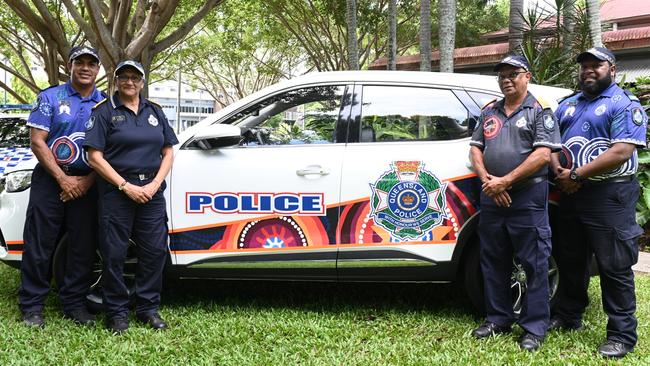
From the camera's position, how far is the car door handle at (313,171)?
11.9 ft

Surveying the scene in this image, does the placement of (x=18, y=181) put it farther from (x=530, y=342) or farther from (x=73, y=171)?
(x=530, y=342)

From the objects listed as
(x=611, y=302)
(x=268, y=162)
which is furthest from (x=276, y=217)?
(x=611, y=302)

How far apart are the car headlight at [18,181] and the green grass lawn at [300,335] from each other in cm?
85

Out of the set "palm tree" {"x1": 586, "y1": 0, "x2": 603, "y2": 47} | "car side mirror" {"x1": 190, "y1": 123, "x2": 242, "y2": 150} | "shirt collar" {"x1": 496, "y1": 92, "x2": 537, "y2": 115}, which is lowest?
"car side mirror" {"x1": 190, "y1": 123, "x2": 242, "y2": 150}

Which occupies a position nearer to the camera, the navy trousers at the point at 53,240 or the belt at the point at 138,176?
the belt at the point at 138,176

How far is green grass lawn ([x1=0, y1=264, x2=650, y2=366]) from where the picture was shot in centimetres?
321

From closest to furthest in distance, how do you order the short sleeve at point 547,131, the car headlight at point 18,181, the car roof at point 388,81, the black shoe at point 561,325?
the short sleeve at point 547,131 → the black shoe at point 561,325 → the car roof at point 388,81 → the car headlight at point 18,181

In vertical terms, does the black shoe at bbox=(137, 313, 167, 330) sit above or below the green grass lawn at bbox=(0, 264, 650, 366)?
above

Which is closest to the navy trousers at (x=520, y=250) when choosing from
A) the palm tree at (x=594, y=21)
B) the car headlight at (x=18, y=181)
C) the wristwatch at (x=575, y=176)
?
the wristwatch at (x=575, y=176)

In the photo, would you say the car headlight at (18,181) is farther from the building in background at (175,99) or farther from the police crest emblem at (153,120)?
the building in background at (175,99)

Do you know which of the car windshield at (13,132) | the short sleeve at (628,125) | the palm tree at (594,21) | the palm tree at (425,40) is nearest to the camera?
the short sleeve at (628,125)

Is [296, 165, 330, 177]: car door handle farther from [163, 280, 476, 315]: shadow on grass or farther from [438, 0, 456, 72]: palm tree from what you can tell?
[438, 0, 456, 72]: palm tree

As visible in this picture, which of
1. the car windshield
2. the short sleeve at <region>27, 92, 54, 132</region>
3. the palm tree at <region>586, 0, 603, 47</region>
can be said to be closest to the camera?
the short sleeve at <region>27, 92, 54, 132</region>

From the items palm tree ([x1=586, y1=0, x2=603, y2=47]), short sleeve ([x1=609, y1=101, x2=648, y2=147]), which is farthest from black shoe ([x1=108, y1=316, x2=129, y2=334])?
palm tree ([x1=586, y1=0, x2=603, y2=47])
